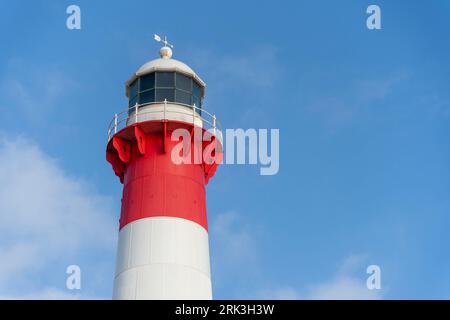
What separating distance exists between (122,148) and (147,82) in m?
3.36

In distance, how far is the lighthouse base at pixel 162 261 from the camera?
25.9 metres

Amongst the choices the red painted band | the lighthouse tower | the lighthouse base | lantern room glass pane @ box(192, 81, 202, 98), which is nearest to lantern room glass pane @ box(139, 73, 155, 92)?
the lighthouse tower

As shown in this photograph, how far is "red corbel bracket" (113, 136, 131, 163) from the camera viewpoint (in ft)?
96.3

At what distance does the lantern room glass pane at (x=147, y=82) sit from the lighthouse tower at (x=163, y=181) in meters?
0.05

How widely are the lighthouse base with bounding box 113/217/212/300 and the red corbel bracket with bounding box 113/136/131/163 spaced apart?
3.31 m

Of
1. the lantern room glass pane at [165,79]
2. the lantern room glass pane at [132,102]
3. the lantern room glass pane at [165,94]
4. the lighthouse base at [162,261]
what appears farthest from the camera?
the lantern room glass pane at [132,102]

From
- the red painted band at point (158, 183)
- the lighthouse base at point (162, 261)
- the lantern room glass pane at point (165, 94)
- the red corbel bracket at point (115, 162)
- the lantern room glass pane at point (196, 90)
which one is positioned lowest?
the lighthouse base at point (162, 261)

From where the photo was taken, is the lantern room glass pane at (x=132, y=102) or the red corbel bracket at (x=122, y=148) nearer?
the red corbel bracket at (x=122, y=148)

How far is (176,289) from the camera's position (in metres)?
25.8

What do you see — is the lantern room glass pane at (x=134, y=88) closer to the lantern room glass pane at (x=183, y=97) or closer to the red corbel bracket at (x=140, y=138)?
the lantern room glass pane at (x=183, y=97)

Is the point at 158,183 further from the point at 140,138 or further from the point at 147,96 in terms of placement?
the point at 147,96

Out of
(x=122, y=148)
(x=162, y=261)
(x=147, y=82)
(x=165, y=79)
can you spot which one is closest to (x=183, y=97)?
(x=165, y=79)

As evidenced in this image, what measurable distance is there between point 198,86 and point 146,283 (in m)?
10.1

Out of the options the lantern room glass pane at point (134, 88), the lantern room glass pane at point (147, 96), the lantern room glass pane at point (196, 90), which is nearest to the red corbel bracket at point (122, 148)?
the lantern room glass pane at point (147, 96)
